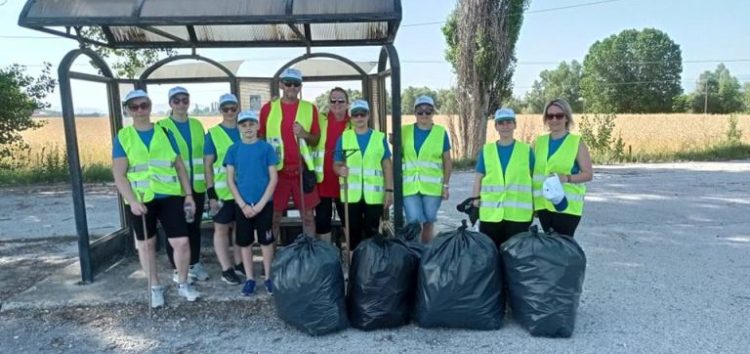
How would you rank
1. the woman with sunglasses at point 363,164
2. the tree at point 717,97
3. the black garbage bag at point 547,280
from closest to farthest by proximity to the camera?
the black garbage bag at point 547,280
the woman with sunglasses at point 363,164
the tree at point 717,97

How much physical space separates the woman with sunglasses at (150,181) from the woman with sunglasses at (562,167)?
8.96 feet

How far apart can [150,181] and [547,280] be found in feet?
9.72

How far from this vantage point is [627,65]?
59812 mm

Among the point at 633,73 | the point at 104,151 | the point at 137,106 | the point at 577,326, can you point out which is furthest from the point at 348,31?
the point at 633,73

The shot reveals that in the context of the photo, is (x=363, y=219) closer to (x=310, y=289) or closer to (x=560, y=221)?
(x=310, y=289)

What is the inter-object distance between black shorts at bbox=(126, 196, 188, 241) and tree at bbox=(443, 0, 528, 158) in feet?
40.8

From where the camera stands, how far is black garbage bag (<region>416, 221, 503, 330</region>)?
3.37 m

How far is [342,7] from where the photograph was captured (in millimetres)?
3986

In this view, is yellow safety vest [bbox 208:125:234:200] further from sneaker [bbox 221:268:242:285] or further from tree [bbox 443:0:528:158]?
tree [bbox 443:0:528:158]

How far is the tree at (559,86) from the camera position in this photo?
66000mm

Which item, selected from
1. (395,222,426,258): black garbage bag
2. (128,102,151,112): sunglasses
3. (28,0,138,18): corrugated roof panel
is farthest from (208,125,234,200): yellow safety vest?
(395,222,426,258): black garbage bag

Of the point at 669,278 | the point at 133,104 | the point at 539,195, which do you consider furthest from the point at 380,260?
the point at 669,278

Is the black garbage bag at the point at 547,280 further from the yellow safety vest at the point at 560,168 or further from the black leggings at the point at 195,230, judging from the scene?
the black leggings at the point at 195,230

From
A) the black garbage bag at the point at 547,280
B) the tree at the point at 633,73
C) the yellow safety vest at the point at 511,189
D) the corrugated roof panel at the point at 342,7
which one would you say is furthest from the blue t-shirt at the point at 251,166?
the tree at the point at 633,73
